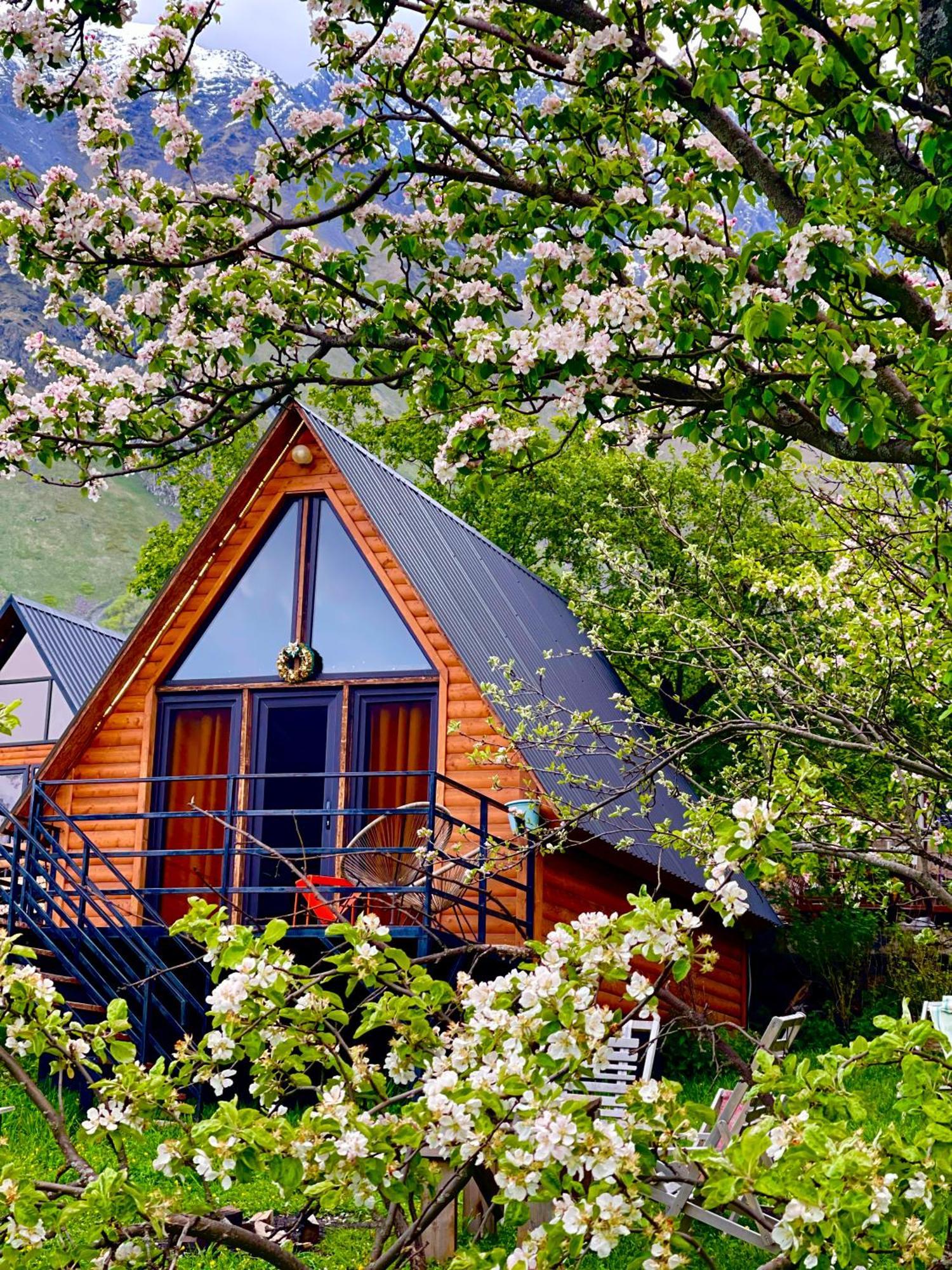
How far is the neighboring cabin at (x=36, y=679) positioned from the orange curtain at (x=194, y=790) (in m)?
8.60

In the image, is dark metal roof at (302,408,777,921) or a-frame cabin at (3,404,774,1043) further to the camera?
dark metal roof at (302,408,777,921)

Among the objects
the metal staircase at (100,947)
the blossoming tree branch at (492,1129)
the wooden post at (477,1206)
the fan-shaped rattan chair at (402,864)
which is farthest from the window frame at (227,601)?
the blossoming tree branch at (492,1129)

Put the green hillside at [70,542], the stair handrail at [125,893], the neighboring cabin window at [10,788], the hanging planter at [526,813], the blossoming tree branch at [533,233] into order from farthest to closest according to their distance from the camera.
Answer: the green hillside at [70,542] → the neighboring cabin window at [10,788] → the stair handrail at [125,893] → the hanging planter at [526,813] → the blossoming tree branch at [533,233]

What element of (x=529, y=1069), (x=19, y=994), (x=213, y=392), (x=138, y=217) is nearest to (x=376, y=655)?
(x=213, y=392)

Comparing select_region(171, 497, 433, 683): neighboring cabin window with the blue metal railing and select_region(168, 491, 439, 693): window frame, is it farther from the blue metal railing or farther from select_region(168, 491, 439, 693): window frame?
the blue metal railing

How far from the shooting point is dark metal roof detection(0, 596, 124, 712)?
23.1 meters

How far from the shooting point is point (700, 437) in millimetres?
6492

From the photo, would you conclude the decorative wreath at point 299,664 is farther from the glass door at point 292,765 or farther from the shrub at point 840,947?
the shrub at point 840,947

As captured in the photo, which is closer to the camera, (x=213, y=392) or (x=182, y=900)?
(x=213, y=392)

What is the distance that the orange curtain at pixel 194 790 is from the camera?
14320 mm

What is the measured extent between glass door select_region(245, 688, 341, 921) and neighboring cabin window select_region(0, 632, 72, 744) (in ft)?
31.0

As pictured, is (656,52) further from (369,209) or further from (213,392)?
(213,392)

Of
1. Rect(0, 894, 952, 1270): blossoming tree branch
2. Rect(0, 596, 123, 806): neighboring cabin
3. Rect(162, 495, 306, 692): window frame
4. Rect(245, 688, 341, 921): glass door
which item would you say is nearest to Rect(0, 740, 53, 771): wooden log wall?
Rect(0, 596, 123, 806): neighboring cabin

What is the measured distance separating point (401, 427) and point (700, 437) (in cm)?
2388
